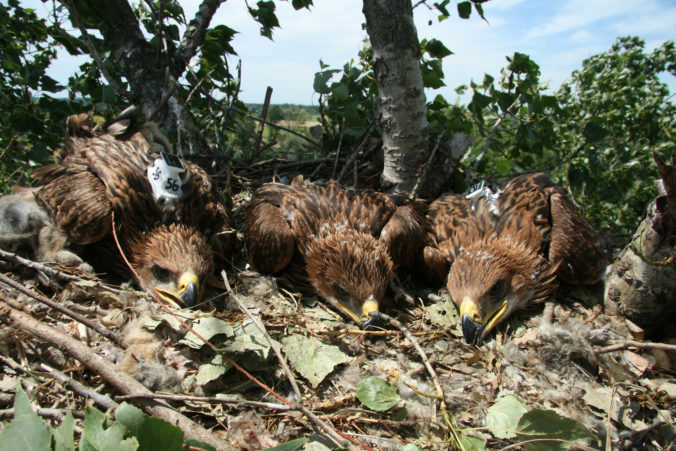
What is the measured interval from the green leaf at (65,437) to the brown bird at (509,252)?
2242mm

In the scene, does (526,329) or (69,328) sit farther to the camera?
(526,329)

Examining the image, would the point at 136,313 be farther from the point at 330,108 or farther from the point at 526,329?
the point at 330,108

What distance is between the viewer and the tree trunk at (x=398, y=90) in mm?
3537

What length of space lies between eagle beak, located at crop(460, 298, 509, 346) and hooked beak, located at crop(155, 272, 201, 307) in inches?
74.8

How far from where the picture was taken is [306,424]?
6.41 feet

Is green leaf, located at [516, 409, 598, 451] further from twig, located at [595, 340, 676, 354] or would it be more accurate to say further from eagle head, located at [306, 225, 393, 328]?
eagle head, located at [306, 225, 393, 328]

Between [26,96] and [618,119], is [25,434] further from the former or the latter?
[618,119]

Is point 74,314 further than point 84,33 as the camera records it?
No

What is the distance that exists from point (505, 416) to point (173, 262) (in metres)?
2.41

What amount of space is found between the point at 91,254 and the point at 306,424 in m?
2.48

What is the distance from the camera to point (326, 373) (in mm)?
2344

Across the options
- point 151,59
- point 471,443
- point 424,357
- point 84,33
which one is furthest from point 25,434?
point 151,59

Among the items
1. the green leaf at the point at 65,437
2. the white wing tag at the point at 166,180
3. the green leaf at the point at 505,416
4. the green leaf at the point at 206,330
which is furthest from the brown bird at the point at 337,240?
the green leaf at the point at 65,437

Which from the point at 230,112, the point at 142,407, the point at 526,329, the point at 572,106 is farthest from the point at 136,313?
the point at 572,106
